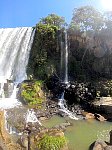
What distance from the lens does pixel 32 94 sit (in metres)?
26.6

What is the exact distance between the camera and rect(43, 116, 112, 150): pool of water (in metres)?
16.8

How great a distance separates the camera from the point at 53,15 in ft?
122

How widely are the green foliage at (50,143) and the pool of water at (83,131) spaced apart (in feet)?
7.85

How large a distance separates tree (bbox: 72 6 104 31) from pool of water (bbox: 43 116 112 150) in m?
15.1

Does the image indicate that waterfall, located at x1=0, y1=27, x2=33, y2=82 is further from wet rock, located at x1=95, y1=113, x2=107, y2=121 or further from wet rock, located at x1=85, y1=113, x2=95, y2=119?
wet rock, located at x1=95, y1=113, x2=107, y2=121

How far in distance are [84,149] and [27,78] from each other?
17188mm

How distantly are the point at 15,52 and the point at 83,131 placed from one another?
17707mm

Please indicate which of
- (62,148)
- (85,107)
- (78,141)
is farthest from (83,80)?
(62,148)

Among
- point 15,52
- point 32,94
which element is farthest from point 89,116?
point 15,52

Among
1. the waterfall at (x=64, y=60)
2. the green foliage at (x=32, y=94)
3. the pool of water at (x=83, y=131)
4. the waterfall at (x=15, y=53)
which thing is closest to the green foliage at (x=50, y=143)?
the pool of water at (x=83, y=131)

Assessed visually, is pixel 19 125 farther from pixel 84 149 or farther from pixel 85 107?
pixel 85 107

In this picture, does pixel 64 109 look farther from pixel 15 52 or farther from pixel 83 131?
pixel 15 52

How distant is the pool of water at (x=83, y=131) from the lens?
16.8m

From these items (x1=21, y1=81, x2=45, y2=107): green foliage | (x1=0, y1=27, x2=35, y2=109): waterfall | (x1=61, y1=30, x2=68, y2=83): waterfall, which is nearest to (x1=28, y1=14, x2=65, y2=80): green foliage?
(x1=61, y1=30, x2=68, y2=83): waterfall
